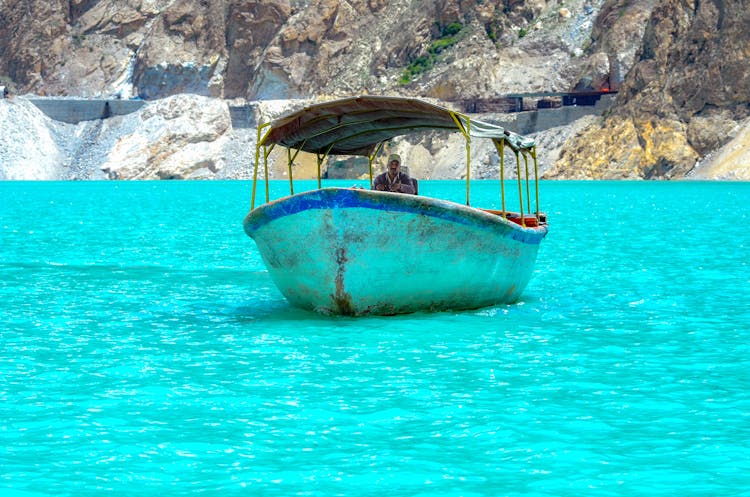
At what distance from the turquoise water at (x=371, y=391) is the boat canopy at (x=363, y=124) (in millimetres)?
2936

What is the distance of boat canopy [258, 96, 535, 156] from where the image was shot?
60.2 feet

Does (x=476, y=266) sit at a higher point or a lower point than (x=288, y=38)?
lower

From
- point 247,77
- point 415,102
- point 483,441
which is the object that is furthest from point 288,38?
point 483,441

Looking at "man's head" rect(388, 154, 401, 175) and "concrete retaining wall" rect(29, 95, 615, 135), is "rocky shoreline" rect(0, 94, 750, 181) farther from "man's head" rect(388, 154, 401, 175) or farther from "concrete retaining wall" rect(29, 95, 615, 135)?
"man's head" rect(388, 154, 401, 175)

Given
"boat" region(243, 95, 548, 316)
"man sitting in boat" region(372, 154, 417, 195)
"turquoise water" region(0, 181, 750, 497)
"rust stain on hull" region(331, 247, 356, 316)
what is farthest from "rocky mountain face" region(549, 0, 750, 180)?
"rust stain on hull" region(331, 247, 356, 316)

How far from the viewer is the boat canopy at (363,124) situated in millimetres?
18344

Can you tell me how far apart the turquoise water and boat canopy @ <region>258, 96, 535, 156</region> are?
2.94 m

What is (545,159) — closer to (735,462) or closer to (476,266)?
(476,266)

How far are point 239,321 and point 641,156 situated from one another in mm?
83220

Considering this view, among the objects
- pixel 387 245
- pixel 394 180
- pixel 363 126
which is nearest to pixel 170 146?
pixel 363 126

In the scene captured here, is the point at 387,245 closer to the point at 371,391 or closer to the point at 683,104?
the point at 371,391

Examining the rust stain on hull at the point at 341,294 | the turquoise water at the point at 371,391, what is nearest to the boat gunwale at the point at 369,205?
the rust stain on hull at the point at 341,294

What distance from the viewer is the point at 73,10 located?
152 meters

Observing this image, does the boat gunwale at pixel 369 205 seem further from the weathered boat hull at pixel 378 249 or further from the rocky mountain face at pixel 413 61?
the rocky mountain face at pixel 413 61
